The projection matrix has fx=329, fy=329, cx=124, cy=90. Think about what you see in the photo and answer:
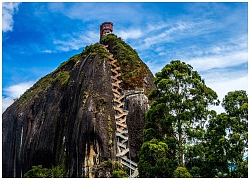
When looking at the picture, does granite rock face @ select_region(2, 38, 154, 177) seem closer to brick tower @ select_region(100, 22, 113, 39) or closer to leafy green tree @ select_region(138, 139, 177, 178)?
leafy green tree @ select_region(138, 139, 177, 178)

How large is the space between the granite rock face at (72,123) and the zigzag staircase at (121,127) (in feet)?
1.05

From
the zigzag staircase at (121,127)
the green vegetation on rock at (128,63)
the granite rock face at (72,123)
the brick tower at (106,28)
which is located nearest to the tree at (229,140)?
the zigzag staircase at (121,127)

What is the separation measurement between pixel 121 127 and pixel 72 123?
378 cm

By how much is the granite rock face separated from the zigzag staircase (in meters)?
0.32

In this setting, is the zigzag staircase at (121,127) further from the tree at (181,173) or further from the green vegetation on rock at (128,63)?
the tree at (181,173)

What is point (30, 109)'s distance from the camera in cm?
3098

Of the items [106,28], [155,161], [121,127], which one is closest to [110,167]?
[121,127]

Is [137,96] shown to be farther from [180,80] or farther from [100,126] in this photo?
[180,80]

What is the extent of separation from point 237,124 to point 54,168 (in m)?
14.4

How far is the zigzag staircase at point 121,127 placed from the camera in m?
18.5

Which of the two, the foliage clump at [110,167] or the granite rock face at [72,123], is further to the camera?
the granite rock face at [72,123]

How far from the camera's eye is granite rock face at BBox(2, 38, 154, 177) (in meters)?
18.6

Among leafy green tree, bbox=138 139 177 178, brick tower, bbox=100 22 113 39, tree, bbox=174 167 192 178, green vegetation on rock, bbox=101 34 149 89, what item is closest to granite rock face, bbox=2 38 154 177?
green vegetation on rock, bbox=101 34 149 89

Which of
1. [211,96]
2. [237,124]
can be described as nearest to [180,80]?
[211,96]
